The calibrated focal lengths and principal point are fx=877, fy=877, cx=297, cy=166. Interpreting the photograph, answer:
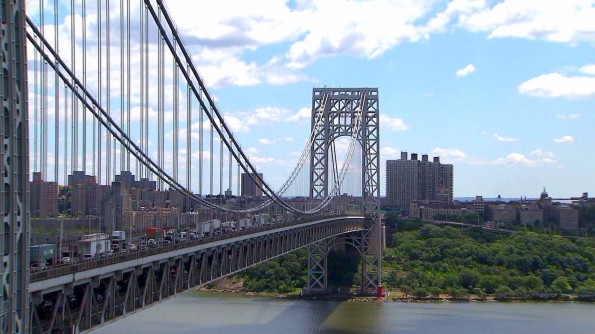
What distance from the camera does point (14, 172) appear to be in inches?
399

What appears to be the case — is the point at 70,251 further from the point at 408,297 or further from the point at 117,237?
the point at 408,297

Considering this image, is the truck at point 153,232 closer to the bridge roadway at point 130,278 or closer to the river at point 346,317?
the bridge roadway at point 130,278

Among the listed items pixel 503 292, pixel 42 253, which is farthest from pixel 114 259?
Answer: pixel 503 292

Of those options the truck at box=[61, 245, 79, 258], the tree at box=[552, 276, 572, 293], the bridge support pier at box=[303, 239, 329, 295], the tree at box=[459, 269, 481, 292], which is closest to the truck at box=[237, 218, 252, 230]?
the truck at box=[61, 245, 79, 258]

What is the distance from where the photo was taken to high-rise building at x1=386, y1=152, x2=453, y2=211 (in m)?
115

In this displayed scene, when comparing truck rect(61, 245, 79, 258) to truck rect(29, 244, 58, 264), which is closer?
truck rect(29, 244, 58, 264)

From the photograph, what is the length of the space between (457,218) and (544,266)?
31773 millimetres

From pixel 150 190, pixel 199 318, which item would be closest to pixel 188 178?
pixel 150 190

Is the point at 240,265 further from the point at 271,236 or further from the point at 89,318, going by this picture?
the point at 89,318

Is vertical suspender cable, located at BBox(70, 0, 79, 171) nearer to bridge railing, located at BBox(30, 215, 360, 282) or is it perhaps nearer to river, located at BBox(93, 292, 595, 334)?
bridge railing, located at BBox(30, 215, 360, 282)

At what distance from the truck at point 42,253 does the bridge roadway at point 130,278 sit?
20.3 inches

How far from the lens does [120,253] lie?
15.2 metres

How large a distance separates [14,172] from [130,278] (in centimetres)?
547

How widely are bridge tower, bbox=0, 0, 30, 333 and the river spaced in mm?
18170
